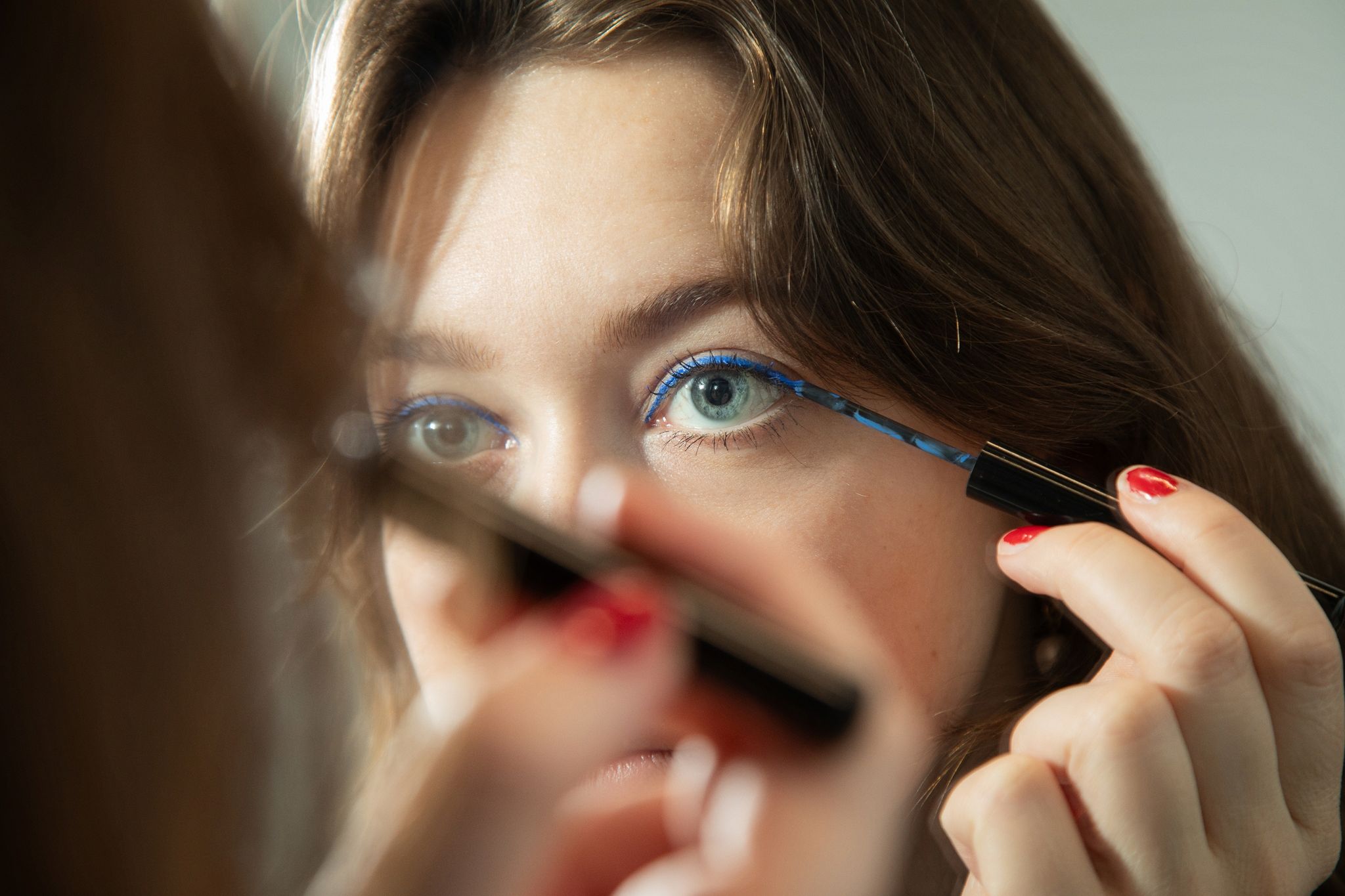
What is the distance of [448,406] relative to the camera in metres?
0.64

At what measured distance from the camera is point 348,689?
0.91 metres

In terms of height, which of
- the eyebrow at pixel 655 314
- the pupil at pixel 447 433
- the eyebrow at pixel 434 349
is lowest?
the pupil at pixel 447 433

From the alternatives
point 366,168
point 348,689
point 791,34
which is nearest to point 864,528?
point 791,34

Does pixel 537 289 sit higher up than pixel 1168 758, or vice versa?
pixel 537 289

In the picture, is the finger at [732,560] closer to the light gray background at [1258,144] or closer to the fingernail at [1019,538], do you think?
the fingernail at [1019,538]

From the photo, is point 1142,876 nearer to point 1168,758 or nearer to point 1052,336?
point 1168,758

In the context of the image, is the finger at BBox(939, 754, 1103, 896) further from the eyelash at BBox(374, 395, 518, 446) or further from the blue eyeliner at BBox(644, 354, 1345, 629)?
the eyelash at BBox(374, 395, 518, 446)

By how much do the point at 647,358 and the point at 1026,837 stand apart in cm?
32

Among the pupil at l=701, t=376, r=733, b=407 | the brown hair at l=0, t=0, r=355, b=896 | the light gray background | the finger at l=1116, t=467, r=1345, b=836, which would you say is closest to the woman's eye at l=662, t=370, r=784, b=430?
the pupil at l=701, t=376, r=733, b=407

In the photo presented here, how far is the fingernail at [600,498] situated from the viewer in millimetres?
518

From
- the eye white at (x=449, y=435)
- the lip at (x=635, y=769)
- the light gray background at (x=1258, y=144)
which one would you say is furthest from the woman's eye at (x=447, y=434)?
the light gray background at (x=1258, y=144)

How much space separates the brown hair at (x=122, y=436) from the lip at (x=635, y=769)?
0.29 m

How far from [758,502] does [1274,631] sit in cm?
27

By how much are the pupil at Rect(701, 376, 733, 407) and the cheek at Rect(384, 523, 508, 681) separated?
0.58ft
